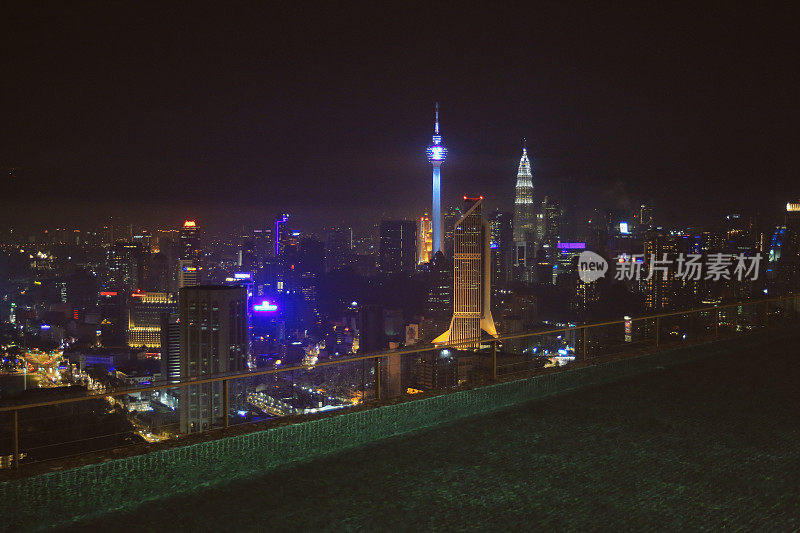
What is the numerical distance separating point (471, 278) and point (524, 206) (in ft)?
54.2

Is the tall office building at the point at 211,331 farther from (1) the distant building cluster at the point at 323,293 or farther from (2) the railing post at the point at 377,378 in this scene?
(2) the railing post at the point at 377,378

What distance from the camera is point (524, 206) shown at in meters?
52.7

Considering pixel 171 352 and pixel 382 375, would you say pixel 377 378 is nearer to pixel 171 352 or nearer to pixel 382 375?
pixel 382 375

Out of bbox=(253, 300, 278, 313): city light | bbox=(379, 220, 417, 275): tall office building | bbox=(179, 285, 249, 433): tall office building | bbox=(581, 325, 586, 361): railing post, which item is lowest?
bbox=(253, 300, 278, 313): city light

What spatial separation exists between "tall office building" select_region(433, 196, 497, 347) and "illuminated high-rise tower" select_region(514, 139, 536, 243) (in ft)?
17.5

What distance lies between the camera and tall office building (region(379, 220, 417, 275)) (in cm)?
5481

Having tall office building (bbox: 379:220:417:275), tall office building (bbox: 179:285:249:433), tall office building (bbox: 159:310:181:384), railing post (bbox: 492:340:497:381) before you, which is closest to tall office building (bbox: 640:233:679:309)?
tall office building (bbox: 179:285:249:433)

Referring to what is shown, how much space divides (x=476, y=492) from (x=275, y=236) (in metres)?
60.1

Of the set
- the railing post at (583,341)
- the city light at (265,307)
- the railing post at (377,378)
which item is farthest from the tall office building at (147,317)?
the railing post at (377,378)

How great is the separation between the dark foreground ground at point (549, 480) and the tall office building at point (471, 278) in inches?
912

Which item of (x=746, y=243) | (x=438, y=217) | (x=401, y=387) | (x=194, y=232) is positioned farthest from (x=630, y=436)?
Result: (x=438, y=217)

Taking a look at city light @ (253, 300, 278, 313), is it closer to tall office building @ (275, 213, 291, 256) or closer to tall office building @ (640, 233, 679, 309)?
tall office building @ (275, 213, 291, 256)

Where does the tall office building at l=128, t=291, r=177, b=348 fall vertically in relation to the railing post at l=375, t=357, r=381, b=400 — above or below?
below

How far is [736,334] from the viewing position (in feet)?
29.4
